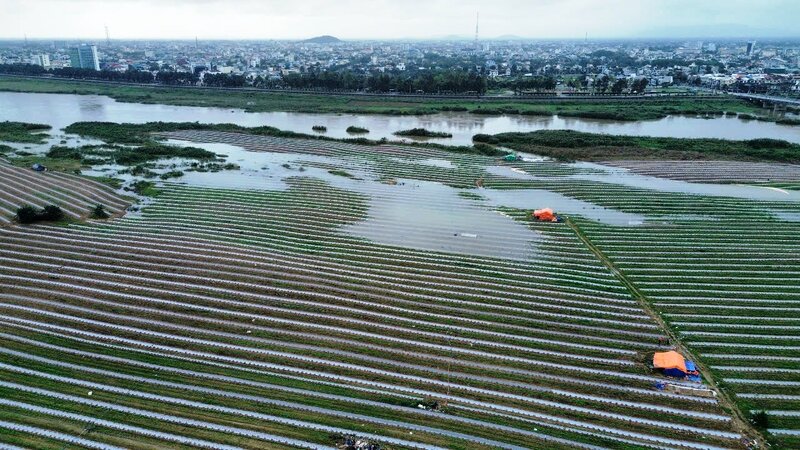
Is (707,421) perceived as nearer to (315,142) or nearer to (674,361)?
(674,361)

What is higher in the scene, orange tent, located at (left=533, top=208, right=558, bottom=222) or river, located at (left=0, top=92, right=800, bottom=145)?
river, located at (left=0, top=92, right=800, bottom=145)

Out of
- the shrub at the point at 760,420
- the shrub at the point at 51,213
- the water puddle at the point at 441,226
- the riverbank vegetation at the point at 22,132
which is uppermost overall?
the riverbank vegetation at the point at 22,132

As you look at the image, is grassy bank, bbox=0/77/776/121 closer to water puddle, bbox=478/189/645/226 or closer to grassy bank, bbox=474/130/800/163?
grassy bank, bbox=474/130/800/163

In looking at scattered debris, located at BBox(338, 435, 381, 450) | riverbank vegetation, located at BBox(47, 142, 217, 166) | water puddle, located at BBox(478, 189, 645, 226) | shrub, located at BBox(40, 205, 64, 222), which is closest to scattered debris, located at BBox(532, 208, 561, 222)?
water puddle, located at BBox(478, 189, 645, 226)

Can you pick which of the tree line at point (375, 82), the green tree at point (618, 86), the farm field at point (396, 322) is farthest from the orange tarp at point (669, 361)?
the green tree at point (618, 86)

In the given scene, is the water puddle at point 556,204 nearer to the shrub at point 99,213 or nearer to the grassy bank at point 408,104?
the shrub at point 99,213

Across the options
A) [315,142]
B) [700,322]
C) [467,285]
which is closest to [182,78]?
[315,142]
